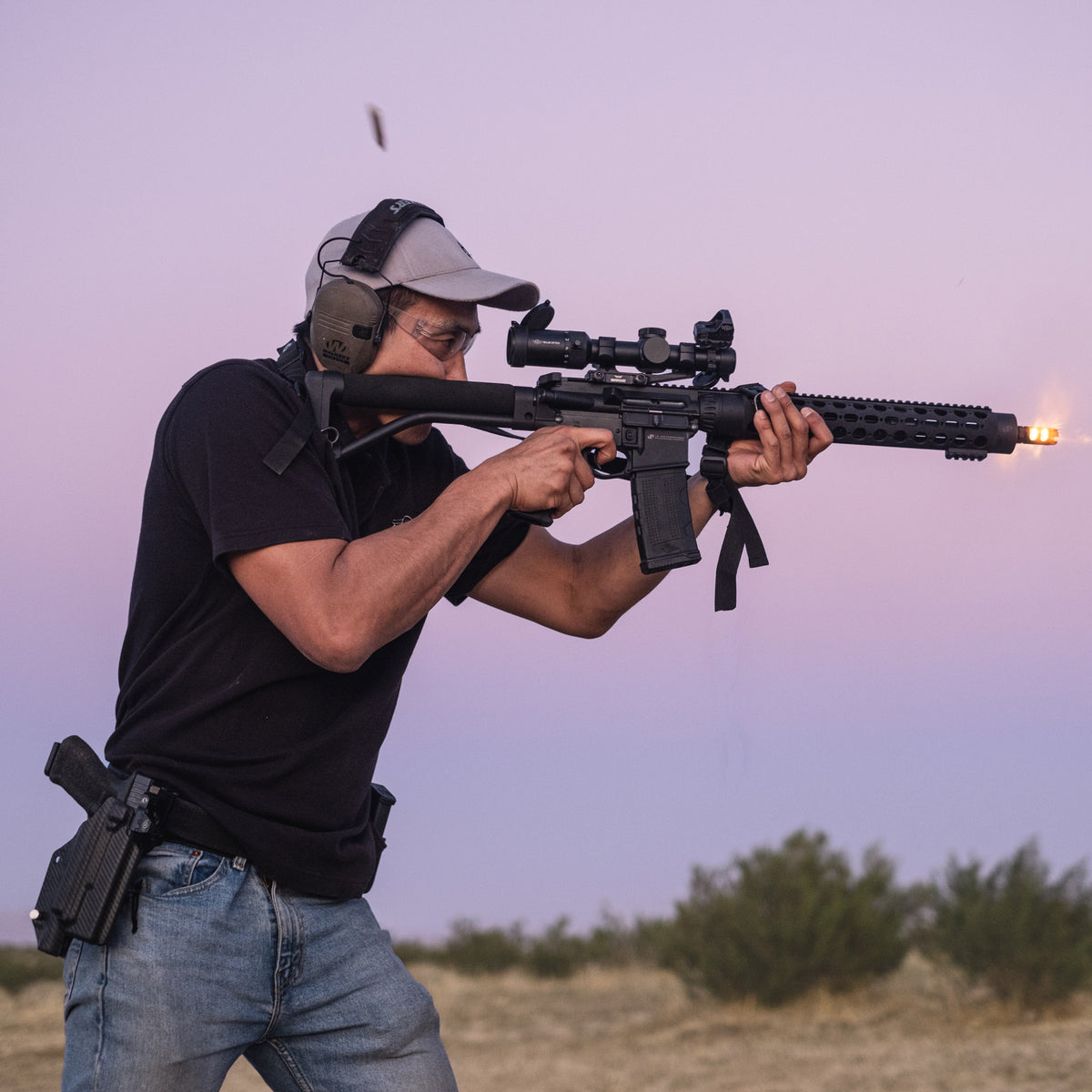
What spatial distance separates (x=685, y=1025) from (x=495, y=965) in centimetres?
175

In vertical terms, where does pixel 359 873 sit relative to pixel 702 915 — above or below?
above

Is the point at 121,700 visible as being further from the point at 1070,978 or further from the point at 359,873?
the point at 1070,978

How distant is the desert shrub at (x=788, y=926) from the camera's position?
26.1 ft

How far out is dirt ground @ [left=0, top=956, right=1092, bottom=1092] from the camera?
6832mm

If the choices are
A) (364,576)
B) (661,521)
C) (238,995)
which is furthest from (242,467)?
(661,521)

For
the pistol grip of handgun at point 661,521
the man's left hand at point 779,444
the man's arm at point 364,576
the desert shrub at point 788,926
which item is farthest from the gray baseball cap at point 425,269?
the desert shrub at point 788,926

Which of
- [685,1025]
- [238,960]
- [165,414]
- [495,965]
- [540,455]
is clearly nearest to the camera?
[238,960]

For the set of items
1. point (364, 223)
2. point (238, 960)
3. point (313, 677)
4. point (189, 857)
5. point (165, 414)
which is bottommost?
point (238, 960)

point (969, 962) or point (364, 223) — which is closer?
point (364, 223)

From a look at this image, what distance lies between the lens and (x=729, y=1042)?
759cm

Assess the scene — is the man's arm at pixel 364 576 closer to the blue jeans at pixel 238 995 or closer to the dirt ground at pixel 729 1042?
the blue jeans at pixel 238 995

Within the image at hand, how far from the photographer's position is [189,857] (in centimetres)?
250

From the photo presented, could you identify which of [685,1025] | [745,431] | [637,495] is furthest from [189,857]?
[685,1025]

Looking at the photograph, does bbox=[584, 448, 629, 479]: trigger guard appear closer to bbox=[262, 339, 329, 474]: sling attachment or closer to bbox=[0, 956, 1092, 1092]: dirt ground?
bbox=[262, 339, 329, 474]: sling attachment
